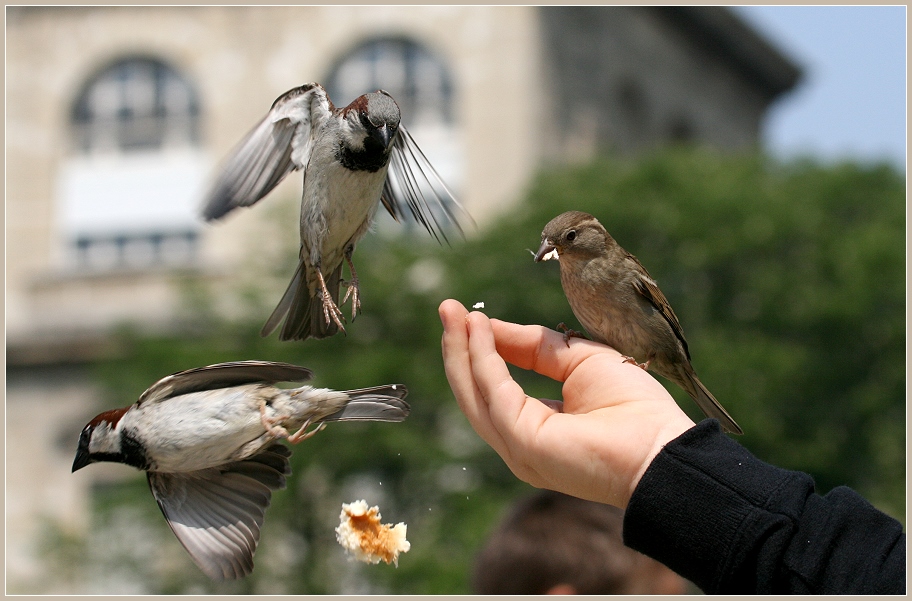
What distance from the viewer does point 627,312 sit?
314 cm

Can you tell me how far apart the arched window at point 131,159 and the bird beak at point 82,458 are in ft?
85.8

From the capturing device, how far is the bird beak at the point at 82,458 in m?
2.64

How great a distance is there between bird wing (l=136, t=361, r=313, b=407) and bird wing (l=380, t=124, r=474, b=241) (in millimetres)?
463

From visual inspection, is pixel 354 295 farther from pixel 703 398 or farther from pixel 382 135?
pixel 703 398

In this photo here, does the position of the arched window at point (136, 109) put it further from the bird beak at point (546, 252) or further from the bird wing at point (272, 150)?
the bird beak at point (546, 252)

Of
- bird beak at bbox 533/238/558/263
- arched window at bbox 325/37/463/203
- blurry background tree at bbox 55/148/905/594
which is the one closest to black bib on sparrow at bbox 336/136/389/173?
bird beak at bbox 533/238/558/263

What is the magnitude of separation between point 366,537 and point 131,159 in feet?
96.6

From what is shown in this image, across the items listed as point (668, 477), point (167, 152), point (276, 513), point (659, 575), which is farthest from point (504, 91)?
point (668, 477)

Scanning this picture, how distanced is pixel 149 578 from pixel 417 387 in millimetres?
5178

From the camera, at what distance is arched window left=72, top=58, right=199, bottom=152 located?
97.9 ft

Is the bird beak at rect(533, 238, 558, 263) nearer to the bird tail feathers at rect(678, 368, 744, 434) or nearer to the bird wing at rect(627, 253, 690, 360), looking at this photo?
the bird wing at rect(627, 253, 690, 360)

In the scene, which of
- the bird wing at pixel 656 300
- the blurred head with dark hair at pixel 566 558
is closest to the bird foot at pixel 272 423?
the bird wing at pixel 656 300

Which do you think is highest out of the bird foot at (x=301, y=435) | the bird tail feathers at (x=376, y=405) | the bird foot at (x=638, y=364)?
the bird foot at (x=638, y=364)

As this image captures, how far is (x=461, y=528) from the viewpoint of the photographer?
15.4 meters
